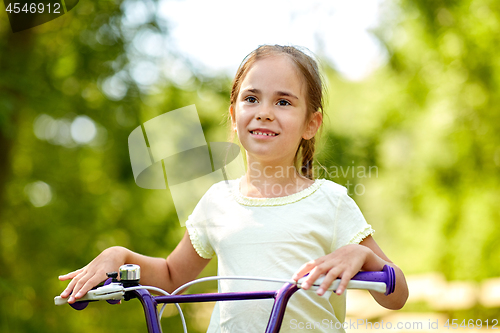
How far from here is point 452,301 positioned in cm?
623

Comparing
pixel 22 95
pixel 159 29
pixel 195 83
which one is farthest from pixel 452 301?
pixel 22 95

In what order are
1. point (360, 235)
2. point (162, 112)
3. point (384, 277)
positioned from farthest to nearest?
point (162, 112)
point (360, 235)
point (384, 277)

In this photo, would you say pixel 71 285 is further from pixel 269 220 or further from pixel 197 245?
pixel 269 220

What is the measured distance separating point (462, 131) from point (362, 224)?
4734 mm

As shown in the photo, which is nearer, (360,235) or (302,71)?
(360,235)

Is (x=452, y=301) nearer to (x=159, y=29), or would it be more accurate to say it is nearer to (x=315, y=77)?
(x=159, y=29)

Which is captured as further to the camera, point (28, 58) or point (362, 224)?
point (28, 58)

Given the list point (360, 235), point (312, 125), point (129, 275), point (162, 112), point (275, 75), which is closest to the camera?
point (129, 275)

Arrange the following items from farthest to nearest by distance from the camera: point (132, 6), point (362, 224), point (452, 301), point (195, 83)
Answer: point (452, 301) → point (195, 83) → point (132, 6) → point (362, 224)

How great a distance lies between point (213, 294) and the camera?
975 mm

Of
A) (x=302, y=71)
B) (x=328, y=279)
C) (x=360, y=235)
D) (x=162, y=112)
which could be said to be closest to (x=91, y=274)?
(x=328, y=279)

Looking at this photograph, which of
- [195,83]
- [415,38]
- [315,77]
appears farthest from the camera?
[415,38]

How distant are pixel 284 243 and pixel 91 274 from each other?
1.63 ft

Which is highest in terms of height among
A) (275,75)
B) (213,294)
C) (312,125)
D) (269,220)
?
(275,75)
